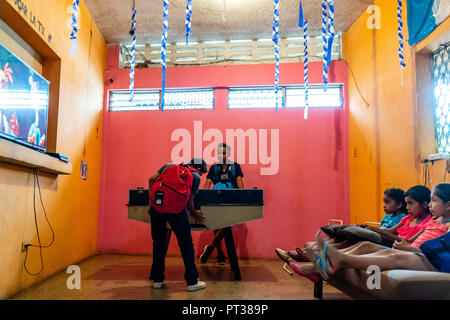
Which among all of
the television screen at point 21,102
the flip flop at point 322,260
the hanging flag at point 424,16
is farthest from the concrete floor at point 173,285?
the hanging flag at point 424,16

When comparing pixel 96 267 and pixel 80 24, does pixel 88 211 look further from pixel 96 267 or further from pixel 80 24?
pixel 80 24

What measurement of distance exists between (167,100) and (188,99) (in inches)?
12.8

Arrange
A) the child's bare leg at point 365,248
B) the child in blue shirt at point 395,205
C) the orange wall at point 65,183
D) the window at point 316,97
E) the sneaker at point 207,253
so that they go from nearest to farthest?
the child's bare leg at point 365,248 < the orange wall at point 65,183 < the child in blue shirt at point 395,205 < the sneaker at point 207,253 < the window at point 316,97

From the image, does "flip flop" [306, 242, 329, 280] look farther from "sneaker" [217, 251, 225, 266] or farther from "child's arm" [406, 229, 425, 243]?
"sneaker" [217, 251, 225, 266]

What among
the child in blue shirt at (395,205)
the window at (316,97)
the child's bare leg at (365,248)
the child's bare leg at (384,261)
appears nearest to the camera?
the child's bare leg at (384,261)

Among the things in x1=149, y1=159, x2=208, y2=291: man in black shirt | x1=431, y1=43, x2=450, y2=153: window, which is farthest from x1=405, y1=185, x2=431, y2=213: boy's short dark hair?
x1=149, y1=159, x2=208, y2=291: man in black shirt

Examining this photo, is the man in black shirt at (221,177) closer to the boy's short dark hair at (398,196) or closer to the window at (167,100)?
the window at (167,100)

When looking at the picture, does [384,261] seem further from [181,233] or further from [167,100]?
[167,100]

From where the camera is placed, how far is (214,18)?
4707mm

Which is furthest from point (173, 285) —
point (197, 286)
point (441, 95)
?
point (441, 95)

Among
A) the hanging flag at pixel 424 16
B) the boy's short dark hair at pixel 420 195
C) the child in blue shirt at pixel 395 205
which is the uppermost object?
the hanging flag at pixel 424 16

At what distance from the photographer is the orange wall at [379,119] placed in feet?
11.2
